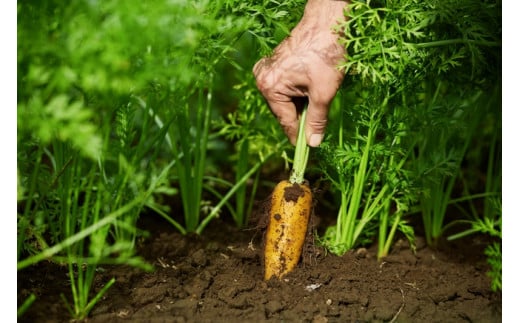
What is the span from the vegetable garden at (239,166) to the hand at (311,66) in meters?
0.06

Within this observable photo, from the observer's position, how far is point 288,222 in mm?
2119

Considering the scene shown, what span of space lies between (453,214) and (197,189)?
126cm

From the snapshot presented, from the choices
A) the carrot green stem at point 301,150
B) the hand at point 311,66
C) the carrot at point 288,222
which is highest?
the hand at point 311,66

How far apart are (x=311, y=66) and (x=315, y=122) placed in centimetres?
18

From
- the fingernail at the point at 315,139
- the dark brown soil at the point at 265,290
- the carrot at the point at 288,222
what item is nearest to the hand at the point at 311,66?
the fingernail at the point at 315,139

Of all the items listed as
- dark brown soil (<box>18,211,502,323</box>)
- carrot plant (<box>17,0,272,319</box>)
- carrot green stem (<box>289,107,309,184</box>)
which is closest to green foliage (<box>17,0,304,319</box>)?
carrot plant (<box>17,0,272,319</box>)

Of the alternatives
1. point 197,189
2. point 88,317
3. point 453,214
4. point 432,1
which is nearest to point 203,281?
point 88,317

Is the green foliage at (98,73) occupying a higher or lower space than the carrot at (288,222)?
higher

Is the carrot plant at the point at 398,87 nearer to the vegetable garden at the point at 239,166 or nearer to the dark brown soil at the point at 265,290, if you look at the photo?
the vegetable garden at the point at 239,166

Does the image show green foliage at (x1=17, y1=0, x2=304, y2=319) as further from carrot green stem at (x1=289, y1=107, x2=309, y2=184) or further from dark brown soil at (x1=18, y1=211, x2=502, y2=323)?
carrot green stem at (x1=289, y1=107, x2=309, y2=184)

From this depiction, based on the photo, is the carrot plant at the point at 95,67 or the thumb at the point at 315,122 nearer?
the carrot plant at the point at 95,67

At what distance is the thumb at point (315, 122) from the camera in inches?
76.7

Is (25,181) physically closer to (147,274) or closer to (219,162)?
(147,274)

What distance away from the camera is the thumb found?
76.7 inches
